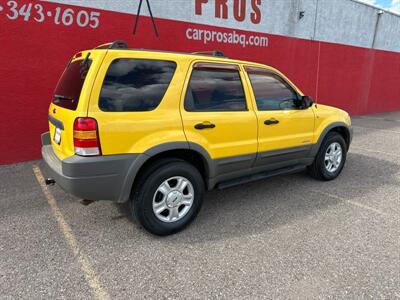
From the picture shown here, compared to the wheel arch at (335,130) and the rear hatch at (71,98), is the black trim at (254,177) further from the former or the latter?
the rear hatch at (71,98)

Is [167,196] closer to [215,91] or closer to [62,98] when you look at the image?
[215,91]

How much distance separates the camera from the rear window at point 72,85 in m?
2.75

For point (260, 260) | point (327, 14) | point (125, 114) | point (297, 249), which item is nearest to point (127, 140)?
point (125, 114)

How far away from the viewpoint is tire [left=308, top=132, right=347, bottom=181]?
14.8 feet

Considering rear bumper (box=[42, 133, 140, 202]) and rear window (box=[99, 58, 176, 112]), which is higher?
rear window (box=[99, 58, 176, 112])

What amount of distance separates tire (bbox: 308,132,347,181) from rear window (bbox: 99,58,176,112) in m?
2.76

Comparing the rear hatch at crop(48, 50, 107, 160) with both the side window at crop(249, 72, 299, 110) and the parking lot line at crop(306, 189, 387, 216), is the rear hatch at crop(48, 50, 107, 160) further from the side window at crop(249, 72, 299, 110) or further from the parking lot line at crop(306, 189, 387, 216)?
the parking lot line at crop(306, 189, 387, 216)

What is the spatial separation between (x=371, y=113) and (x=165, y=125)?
13555 mm

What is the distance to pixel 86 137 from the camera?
8.42ft

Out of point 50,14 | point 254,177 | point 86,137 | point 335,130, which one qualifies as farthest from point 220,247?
point 50,14

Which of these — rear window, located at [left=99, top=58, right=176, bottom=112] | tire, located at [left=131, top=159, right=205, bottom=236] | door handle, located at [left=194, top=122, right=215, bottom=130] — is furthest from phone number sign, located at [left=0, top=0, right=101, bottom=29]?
tire, located at [left=131, top=159, right=205, bottom=236]

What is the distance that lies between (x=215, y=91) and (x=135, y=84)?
0.97 m

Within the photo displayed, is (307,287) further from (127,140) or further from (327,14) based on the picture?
(327,14)

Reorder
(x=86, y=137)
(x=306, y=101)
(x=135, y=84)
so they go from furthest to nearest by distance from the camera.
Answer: (x=306, y=101), (x=135, y=84), (x=86, y=137)
